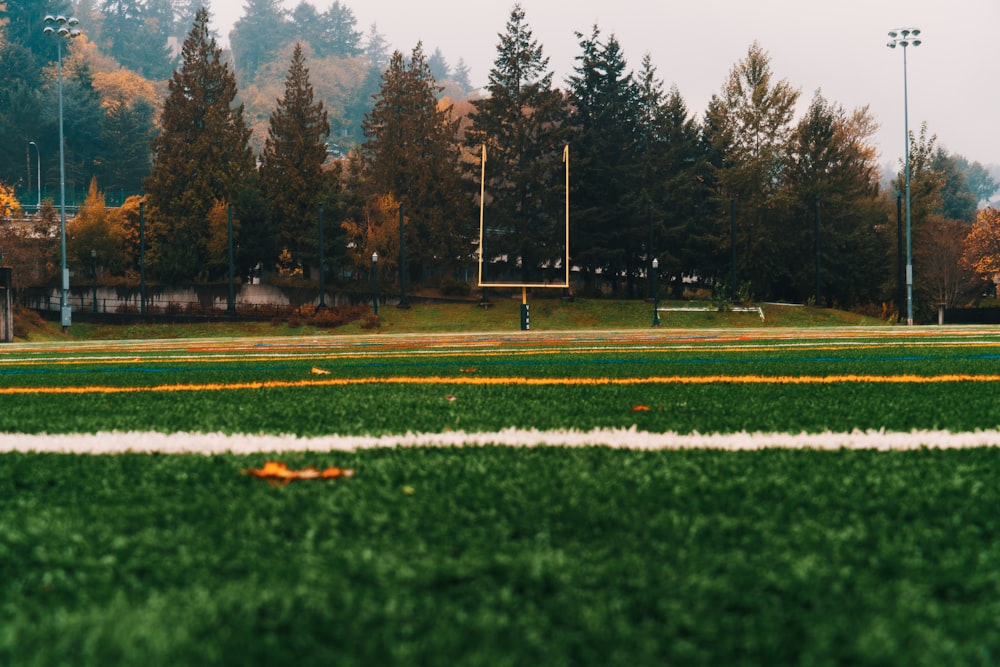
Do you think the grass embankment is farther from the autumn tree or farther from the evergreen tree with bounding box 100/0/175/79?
the evergreen tree with bounding box 100/0/175/79

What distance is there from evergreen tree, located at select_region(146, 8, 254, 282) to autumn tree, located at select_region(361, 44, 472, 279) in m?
7.50

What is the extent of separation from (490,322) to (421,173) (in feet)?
41.7

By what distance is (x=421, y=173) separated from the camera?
46312mm

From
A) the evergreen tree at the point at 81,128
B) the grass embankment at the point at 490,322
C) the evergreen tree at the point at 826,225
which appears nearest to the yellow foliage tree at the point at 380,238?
the grass embankment at the point at 490,322

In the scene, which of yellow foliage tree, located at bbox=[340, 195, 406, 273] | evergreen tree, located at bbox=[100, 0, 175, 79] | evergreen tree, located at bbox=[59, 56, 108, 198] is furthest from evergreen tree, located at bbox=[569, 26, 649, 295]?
evergreen tree, located at bbox=[100, 0, 175, 79]

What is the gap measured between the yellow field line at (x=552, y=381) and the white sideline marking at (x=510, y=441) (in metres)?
2.41

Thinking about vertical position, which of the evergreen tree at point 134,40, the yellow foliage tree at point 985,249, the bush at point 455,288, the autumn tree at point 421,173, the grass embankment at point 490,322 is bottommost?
the grass embankment at point 490,322

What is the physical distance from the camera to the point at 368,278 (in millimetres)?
48062

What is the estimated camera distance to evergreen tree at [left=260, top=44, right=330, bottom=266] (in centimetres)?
4531

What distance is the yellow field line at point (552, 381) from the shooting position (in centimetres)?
582

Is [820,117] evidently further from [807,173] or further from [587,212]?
[587,212]

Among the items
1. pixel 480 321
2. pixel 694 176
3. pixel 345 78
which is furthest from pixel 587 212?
pixel 345 78

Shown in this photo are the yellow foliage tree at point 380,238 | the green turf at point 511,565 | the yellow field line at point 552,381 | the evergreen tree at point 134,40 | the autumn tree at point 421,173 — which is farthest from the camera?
the evergreen tree at point 134,40

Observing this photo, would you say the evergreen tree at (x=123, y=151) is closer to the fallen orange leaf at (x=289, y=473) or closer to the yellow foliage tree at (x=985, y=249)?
the yellow foliage tree at (x=985, y=249)
